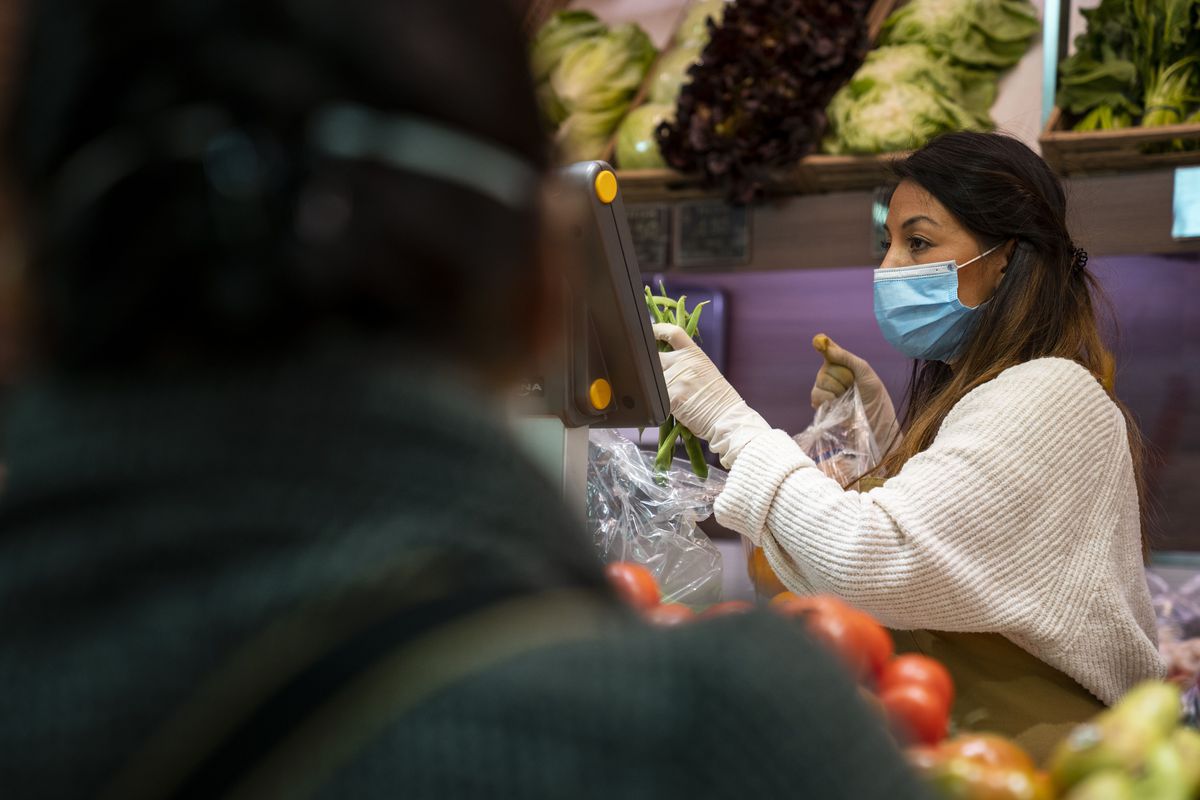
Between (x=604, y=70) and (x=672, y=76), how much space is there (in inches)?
10.4

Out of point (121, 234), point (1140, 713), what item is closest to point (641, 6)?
point (1140, 713)

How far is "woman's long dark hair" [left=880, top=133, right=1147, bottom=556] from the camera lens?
212 centimetres

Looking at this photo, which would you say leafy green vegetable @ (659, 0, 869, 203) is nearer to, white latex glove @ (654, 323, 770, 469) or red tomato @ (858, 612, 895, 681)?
white latex glove @ (654, 323, 770, 469)

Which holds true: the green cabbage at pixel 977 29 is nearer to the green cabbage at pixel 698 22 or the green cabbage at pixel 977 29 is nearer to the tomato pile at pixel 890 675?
the green cabbage at pixel 698 22

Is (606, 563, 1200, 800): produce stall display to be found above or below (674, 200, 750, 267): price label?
below

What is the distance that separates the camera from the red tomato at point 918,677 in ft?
3.79

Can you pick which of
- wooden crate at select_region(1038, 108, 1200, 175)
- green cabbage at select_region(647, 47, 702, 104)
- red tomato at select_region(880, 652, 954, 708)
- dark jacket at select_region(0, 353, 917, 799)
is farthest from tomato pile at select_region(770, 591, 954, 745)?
green cabbage at select_region(647, 47, 702, 104)

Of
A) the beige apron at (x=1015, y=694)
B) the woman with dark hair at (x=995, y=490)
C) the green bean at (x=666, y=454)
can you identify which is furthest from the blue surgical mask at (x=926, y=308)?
the beige apron at (x=1015, y=694)

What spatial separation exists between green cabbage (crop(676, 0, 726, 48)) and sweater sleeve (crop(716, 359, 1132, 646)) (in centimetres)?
222

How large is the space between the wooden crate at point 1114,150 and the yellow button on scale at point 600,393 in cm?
182

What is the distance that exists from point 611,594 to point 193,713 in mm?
216

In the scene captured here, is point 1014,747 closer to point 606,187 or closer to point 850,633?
point 850,633

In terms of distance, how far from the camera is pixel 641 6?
13.8ft

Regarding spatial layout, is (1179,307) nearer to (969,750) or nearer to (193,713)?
(969,750)
